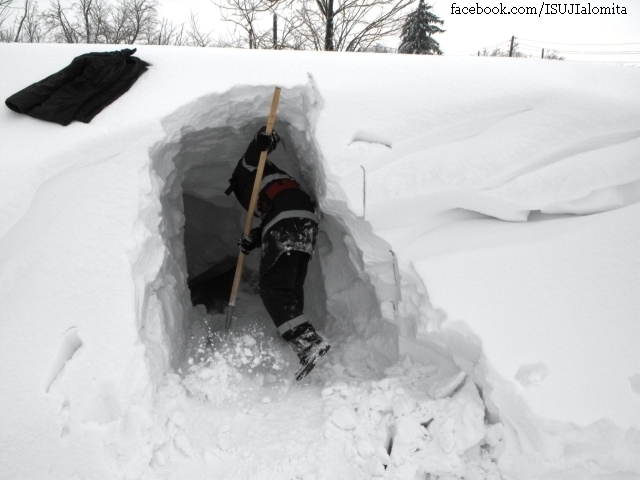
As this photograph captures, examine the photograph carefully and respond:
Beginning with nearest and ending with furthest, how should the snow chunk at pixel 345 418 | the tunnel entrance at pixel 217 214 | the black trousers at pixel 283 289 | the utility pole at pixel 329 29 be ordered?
the snow chunk at pixel 345 418
the black trousers at pixel 283 289
the tunnel entrance at pixel 217 214
the utility pole at pixel 329 29

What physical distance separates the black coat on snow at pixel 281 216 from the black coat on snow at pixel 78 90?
3.65ft

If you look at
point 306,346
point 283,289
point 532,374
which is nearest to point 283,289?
point 283,289

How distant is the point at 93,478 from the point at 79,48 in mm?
3342

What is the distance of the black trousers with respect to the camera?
10.0 feet

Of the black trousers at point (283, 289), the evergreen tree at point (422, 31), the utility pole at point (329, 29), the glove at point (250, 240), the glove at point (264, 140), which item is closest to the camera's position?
the black trousers at point (283, 289)

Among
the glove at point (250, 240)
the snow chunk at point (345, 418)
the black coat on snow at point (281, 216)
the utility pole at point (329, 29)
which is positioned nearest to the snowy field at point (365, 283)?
the snow chunk at point (345, 418)

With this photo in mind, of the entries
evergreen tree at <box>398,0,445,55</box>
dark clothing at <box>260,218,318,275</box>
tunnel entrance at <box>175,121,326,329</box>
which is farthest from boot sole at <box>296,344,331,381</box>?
evergreen tree at <box>398,0,445,55</box>

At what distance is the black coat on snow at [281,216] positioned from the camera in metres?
3.23

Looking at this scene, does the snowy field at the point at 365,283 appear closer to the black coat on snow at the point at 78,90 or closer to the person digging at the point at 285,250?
the black coat on snow at the point at 78,90

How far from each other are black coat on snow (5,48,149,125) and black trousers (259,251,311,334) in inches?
67.2

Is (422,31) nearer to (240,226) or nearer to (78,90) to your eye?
(240,226)

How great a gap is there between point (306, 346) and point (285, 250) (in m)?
0.77

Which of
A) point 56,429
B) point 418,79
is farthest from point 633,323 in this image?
point 56,429

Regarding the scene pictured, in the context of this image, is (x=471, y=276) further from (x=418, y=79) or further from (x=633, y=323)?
(x=418, y=79)
